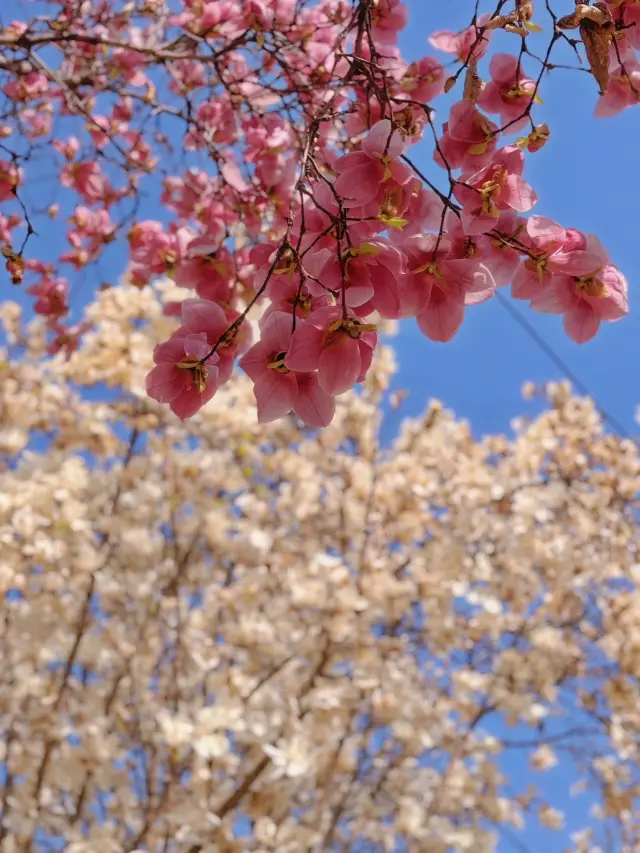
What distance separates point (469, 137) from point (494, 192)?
0.12 meters

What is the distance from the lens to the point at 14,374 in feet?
13.4

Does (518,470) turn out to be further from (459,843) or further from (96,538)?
(96,538)

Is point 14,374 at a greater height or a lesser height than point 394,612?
greater

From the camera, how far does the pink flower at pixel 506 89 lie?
1047 mm

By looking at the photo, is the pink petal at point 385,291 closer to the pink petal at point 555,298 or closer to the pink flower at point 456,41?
the pink petal at point 555,298

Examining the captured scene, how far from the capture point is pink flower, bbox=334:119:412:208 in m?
0.88

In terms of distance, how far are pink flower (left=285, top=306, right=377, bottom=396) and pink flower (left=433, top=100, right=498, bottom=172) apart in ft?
0.89

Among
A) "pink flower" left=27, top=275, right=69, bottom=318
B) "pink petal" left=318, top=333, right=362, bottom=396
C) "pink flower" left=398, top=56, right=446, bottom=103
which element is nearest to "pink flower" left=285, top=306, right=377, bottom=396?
"pink petal" left=318, top=333, right=362, bottom=396

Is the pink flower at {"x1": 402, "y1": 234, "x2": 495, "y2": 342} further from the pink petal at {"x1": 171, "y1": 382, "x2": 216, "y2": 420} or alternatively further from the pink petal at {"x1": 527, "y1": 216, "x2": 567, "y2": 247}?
the pink petal at {"x1": 171, "y1": 382, "x2": 216, "y2": 420}

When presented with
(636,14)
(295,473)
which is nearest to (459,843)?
(295,473)

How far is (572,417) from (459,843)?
8.39ft

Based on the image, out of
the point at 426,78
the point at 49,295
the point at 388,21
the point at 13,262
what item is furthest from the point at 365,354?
the point at 49,295

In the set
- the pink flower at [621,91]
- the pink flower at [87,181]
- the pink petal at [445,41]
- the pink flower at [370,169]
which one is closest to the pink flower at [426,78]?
the pink petal at [445,41]

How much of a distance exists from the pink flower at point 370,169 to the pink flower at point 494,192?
0.28 feet
